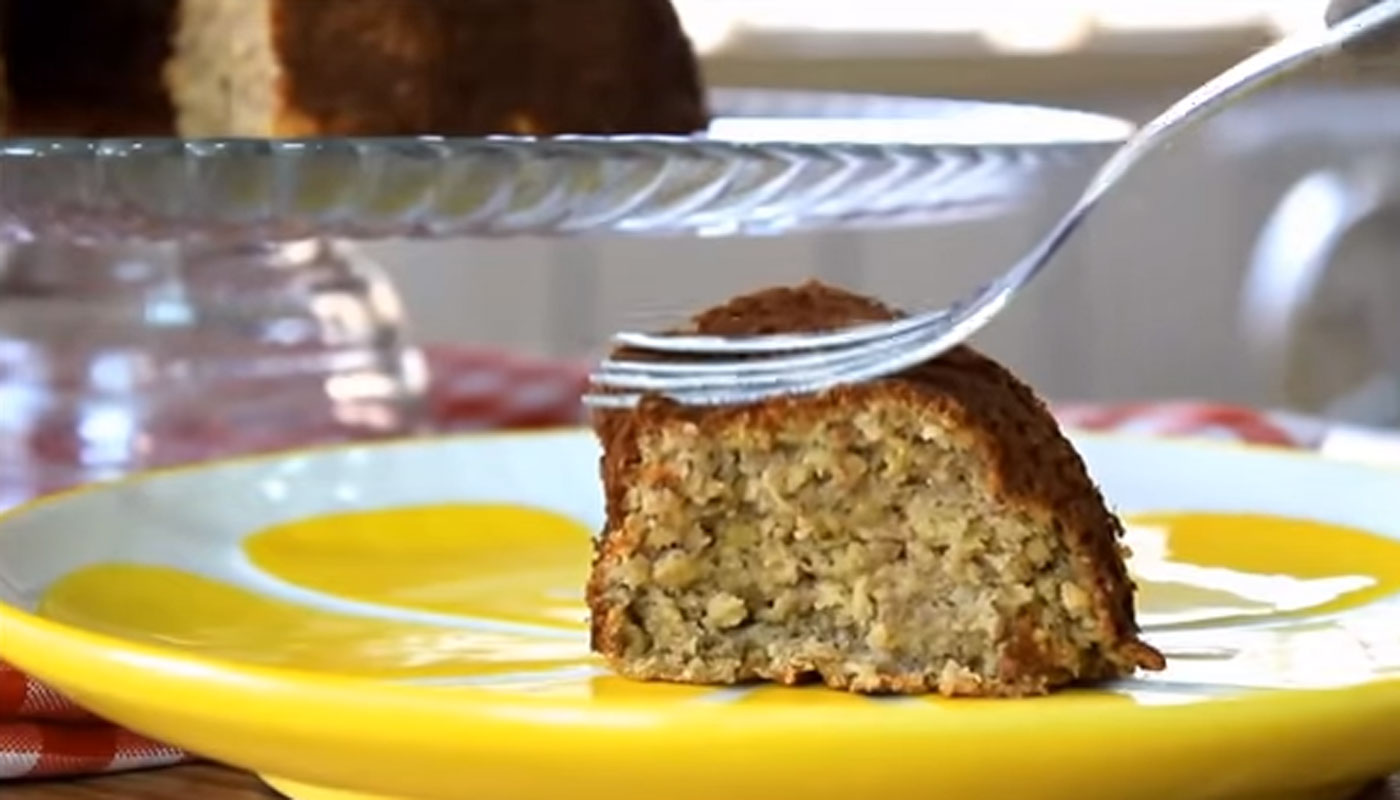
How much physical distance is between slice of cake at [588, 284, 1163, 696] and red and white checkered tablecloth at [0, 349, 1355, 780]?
0.16 meters

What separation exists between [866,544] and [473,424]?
0.83 m

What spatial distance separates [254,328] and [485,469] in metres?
0.56

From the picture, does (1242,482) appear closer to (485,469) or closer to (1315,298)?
(485,469)

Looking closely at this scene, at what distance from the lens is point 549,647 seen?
2.38 feet

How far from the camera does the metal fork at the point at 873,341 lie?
647 mm

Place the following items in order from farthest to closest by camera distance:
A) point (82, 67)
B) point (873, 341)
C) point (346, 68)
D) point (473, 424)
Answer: point (473, 424) → point (82, 67) → point (346, 68) → point (873, 341)

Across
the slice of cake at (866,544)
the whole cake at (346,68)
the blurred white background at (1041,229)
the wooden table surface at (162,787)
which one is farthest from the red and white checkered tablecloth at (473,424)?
the blurred white background at (1041,229)

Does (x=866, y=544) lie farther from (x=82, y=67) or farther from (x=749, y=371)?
(x=82, y=67)

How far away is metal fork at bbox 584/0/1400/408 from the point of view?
2.12 ft

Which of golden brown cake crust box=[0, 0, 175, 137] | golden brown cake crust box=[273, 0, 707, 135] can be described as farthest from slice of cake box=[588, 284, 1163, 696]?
golden brown cake crust box=[0, 0, 175, 137]

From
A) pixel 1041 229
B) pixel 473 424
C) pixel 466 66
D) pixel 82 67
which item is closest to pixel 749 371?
pixel 466 66

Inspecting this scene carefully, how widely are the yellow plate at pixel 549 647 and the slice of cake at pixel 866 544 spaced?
17 mm

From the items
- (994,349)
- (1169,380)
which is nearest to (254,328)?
(994,349)

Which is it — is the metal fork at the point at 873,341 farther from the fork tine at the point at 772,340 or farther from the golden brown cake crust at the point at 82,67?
the golden brown cake crust at the point at 82,67
